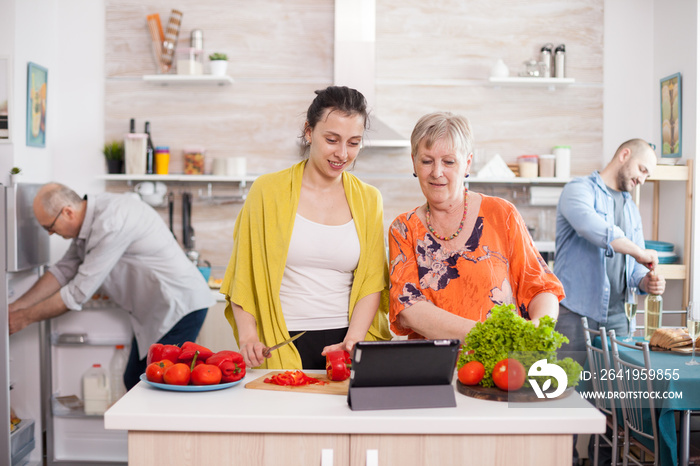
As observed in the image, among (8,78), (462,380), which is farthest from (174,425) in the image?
(8,78)

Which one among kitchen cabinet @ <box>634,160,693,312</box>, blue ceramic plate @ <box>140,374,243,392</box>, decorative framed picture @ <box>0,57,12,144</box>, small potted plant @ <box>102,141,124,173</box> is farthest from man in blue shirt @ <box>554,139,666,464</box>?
decorative framed picture @ <box>0,57,12,144</box>

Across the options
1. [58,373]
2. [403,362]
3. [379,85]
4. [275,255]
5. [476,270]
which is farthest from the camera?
[379,85]

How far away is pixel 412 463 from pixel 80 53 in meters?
3.52

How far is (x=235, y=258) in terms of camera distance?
6.36 ft

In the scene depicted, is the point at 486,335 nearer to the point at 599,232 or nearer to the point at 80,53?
the point at 599,232

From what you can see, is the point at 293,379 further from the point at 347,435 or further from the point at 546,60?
the point at 546,60

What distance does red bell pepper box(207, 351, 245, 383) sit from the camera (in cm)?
156

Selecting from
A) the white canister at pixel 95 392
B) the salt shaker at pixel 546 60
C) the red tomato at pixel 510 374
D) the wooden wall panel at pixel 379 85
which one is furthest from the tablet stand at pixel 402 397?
the salt shaker at pixel 546 60

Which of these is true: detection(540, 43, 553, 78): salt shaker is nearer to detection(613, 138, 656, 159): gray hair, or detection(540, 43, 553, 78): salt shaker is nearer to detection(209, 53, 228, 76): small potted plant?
detection(613, 138, 656, 159): gray hair

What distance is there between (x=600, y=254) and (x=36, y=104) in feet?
9.92

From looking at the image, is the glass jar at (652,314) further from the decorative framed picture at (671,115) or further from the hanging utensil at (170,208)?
the hanging utensil at (170,208)

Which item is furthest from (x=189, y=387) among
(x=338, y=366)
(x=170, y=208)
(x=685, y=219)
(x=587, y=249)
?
(x=685, y=219)

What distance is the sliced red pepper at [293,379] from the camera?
1604 millimetres

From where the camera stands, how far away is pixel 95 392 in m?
3.36
